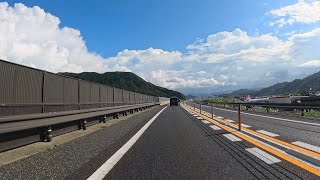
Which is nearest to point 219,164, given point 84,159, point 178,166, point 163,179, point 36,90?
point 178,166

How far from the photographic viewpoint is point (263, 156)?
363 inches

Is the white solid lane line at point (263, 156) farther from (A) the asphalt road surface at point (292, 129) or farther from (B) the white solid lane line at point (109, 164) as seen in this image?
(B) the white solid lane line at point (109, 164)

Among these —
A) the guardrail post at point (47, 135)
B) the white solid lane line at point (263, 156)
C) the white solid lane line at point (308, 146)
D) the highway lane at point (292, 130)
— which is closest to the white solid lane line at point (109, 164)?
the guardrail post at point (47, 135)

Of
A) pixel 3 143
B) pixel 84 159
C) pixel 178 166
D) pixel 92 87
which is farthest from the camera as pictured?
pixel 92 87

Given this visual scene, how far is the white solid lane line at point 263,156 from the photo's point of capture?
852 cm

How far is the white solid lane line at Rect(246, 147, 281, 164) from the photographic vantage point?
8.52 m

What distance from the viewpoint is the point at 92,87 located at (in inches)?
946

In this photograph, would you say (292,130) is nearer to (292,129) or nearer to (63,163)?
(292,129)

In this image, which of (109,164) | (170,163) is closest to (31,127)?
(109,164)

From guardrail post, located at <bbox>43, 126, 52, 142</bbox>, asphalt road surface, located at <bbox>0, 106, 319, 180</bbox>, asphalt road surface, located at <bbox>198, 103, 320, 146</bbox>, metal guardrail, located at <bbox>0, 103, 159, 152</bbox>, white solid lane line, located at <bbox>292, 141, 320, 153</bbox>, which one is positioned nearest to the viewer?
asphalt road surface, located at <bbox>0, 106, 319, 180</bbox>

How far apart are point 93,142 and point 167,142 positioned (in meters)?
2.37

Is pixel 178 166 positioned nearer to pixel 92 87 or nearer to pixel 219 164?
pixel 219 164

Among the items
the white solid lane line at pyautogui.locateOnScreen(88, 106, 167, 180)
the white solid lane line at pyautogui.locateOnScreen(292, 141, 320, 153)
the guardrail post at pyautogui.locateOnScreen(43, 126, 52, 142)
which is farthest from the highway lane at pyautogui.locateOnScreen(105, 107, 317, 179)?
the guardrail post at pyautogui.locateOnScreen(43, 126, 52, 142)

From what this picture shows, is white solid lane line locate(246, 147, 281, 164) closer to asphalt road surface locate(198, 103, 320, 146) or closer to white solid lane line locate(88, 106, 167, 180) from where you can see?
asphalt road surface locate(198, 103, 320, 146)
